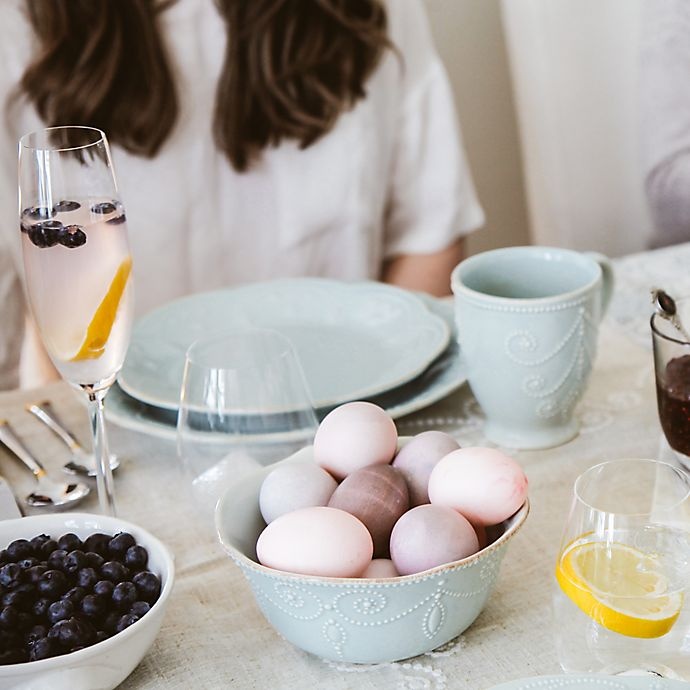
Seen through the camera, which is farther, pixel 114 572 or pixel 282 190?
pixel 282 190

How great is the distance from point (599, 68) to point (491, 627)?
4.48 ft

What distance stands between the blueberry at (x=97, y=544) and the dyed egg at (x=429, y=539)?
0.17m

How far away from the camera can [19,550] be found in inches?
22.8

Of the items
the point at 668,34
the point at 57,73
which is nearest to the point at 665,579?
the point at 57,73

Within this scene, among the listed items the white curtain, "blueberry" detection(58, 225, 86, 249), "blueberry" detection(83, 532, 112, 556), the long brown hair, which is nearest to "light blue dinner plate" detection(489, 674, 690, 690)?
"blueberry" detection(83, 532, 112, 556)

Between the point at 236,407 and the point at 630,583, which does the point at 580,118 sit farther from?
the point at 630,583

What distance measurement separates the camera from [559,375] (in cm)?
77

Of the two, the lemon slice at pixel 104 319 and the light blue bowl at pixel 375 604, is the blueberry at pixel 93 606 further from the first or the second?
the lemon slice at pixel 104 319

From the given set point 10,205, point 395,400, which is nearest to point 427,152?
point 10,205

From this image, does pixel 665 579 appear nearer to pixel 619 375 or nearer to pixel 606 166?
pixel 619 375

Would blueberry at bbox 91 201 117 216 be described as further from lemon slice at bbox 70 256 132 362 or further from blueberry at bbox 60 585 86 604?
blueberry at bbox 60 585 86 604

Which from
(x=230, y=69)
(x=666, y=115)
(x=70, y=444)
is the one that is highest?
(x=230, y=69)

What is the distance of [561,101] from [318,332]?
3.15 ft

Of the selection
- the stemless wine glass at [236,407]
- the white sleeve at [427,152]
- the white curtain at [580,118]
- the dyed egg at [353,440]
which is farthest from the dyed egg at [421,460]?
the white curtain at [580,118]
